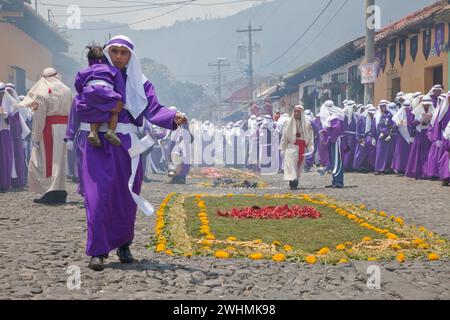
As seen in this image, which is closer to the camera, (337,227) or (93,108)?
(93,108)

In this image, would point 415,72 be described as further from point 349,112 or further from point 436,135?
point 436,135

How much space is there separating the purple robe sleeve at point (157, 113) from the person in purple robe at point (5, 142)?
833cm

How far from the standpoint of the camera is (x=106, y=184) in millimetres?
6402

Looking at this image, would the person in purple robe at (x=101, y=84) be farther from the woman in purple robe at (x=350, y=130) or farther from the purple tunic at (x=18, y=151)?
the woman in purple robe at (x=350, y=130)

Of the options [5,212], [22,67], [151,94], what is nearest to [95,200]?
[151,94]

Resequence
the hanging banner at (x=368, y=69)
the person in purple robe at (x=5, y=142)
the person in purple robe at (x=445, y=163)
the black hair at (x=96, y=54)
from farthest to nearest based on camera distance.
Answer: the hanging banner at (x=368, y=69) → the person in purple robe at (x=445, y=163) → the person in purple robe at (x=5, y=142) → the black hair at (x=96, y=54)

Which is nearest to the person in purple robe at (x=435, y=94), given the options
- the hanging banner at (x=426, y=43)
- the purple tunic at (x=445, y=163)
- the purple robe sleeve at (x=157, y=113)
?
the purple tunic at (x=445, y=163)

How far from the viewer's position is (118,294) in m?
5.34

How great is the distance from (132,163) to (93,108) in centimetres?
57

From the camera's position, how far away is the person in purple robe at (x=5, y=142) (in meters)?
14.5

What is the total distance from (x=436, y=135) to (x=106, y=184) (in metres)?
10.8
